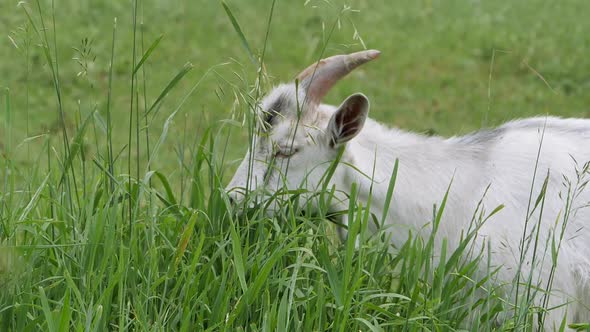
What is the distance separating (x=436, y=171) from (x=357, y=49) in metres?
5.90

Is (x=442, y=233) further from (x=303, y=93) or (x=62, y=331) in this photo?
(x=62, y=331)

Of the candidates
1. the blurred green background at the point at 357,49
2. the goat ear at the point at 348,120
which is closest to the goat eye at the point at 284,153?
the goat ear at the point at 348,120

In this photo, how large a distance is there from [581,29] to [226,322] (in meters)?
8.48

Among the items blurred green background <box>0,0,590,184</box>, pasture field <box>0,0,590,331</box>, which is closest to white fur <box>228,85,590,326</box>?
pasture field <box>0,0,590,331</box>

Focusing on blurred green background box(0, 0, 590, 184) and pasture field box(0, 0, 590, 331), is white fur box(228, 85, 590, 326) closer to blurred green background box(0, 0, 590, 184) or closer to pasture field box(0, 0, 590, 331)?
pasture field box(0, 0, 590, 331)

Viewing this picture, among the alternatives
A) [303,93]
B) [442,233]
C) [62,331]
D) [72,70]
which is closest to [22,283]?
[62,331]

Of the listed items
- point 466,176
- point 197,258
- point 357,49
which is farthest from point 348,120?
point 357,49

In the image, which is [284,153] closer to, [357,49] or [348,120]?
[348,120]

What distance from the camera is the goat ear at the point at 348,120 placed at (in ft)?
14.4

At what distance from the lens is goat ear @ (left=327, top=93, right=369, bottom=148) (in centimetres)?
439

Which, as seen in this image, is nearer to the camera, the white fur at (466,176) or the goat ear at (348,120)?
the white fur at (466,176)

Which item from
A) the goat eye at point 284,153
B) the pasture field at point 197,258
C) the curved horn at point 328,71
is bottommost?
the pasture field at point 197,258

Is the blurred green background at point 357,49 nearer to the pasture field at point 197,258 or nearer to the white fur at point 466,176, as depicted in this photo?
the white fur at point 466,176

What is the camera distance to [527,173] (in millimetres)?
4465
